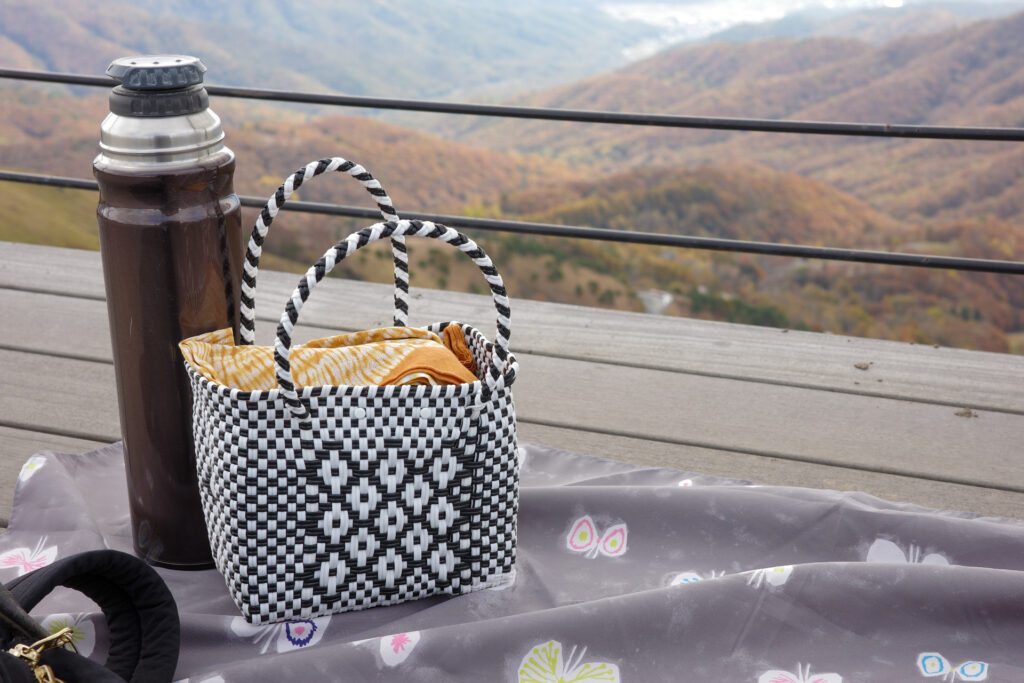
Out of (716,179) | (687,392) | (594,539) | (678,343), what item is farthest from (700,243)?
(716,179)

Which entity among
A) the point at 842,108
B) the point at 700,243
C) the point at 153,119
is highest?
the point at 153,119

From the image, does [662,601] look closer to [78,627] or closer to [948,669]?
[948,669]

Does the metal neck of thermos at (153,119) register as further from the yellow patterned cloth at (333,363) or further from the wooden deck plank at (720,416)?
the wooden deck plank at (720,416)

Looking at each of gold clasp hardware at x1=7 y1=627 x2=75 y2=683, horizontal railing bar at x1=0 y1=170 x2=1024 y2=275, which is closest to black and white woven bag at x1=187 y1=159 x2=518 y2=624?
gold clasp hardware at x1=7 y1=627 x2=75 y2=683

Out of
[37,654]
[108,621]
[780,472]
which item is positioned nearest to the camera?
[37,654]

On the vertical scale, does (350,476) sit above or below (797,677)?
above

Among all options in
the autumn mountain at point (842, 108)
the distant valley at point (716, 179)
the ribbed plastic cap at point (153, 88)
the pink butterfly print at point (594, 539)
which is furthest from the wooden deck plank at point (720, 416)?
the autumn mountain at point (842, 108)
